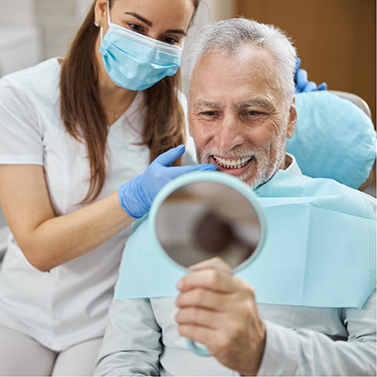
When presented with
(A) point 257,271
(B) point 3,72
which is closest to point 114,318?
(A) point 257,271

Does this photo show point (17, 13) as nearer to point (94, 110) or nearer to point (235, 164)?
point (94, 110)

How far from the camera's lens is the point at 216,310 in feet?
2.05

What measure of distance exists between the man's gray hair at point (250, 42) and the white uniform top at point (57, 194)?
0.48 m

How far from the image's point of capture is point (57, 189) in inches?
54.5

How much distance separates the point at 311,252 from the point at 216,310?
493 millimetres

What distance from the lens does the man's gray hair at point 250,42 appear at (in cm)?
107

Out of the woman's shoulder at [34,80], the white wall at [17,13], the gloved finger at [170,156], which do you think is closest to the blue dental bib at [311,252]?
the gloved finger at [170,156]

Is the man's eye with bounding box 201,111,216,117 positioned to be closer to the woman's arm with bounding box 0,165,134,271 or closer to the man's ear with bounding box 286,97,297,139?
the man's ear with bounding box 286,97,297,139

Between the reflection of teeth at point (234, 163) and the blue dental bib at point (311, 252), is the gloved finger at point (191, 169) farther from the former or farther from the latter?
the blue dental bib at point (311, 252)

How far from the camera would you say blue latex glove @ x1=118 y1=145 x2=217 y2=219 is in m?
1.10

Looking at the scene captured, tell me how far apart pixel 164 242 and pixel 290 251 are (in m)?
0.50

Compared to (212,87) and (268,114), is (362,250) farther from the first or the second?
(212,87)

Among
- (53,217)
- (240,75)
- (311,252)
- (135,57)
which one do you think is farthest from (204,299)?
(135,57)

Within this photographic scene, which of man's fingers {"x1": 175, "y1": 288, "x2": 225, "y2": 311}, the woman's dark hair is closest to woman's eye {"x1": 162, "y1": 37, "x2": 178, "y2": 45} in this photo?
the woman's dark hair
